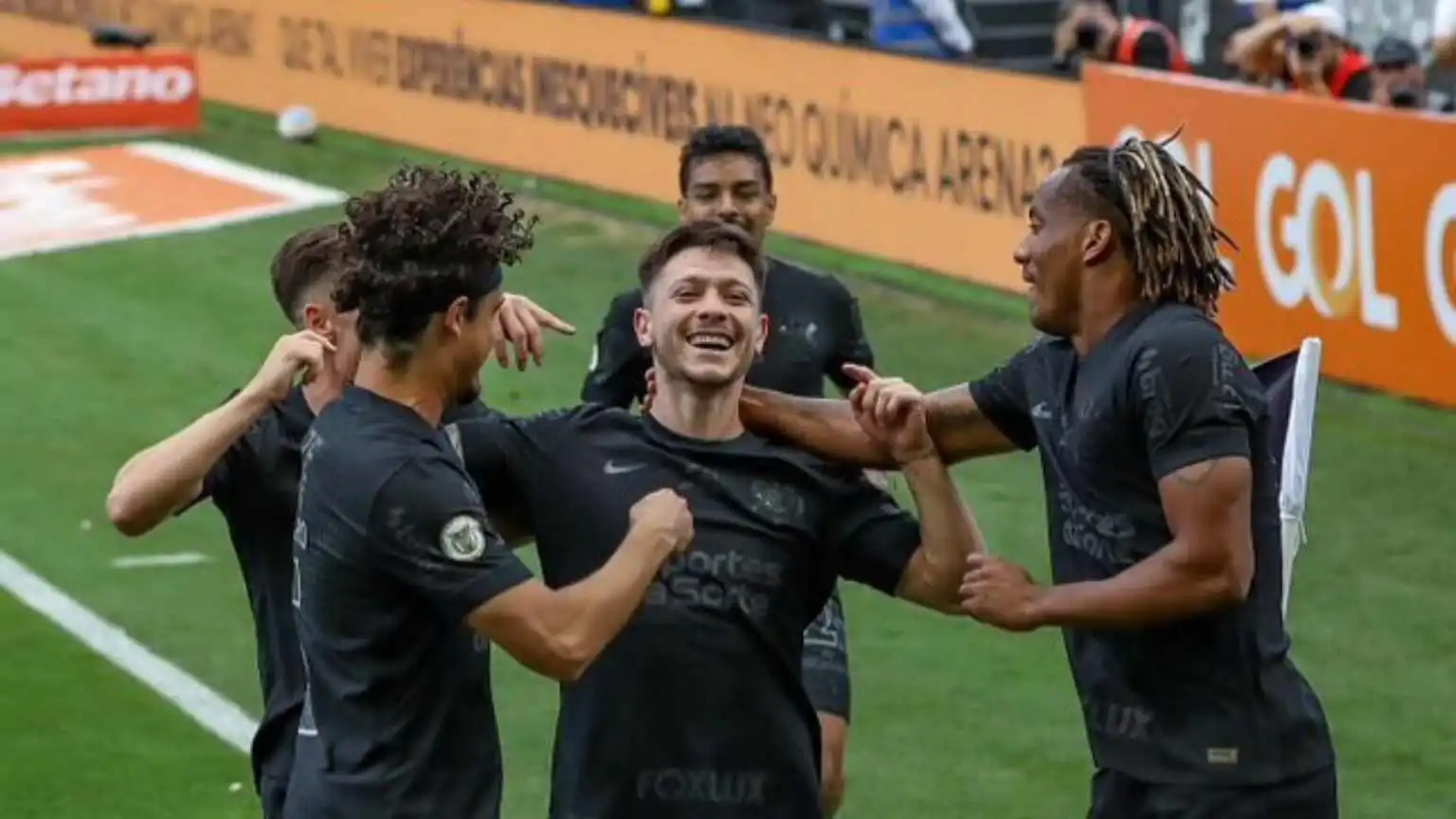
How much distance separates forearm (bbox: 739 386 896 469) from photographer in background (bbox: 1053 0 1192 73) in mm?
13013

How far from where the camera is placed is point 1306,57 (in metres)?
17.9

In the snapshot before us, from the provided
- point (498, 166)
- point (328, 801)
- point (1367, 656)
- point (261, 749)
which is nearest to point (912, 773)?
point (1367, 656)

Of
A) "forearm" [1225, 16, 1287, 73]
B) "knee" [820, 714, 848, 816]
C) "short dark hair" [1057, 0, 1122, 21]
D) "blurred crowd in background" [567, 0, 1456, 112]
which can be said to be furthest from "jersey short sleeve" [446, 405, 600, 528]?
"short dark hair" [1057, 0, 1122, 21]

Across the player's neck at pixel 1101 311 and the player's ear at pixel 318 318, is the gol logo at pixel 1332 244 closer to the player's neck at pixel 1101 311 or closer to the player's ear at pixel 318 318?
the player's neck at pixel 1101 311

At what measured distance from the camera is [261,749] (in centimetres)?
683

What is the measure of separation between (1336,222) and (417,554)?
11025 mm

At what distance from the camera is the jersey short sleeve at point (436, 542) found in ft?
18.2

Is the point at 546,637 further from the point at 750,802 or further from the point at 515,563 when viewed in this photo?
the point at 750,802

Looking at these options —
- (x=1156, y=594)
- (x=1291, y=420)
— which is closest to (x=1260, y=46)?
(x=1291, y=420)

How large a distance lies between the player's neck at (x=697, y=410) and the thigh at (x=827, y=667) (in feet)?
5.94

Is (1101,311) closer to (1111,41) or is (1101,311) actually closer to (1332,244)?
(1332,244)

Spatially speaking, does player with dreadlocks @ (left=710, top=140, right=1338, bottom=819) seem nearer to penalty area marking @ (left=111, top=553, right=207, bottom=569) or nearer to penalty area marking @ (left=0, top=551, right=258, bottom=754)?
penalty area marking @ (left=0, top=551, right=258, bottom=754)

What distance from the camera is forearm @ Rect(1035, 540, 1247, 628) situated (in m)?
5.79

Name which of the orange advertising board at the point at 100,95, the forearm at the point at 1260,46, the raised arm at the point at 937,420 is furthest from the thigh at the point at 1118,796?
the orange advertising board at the point at 100,95
